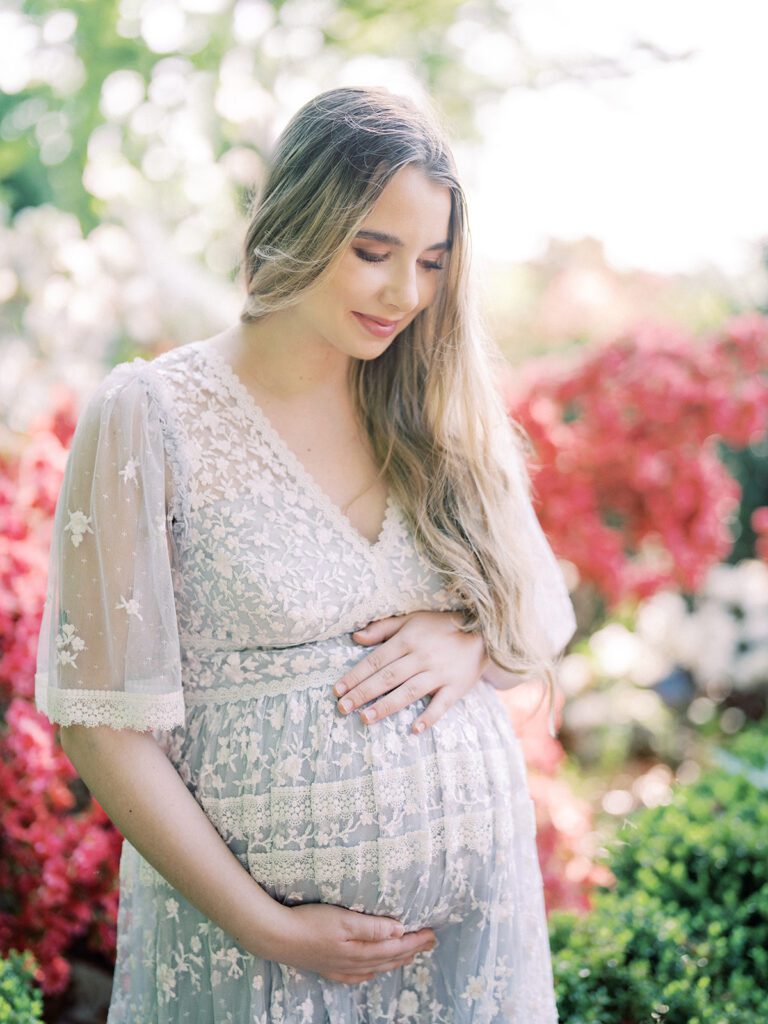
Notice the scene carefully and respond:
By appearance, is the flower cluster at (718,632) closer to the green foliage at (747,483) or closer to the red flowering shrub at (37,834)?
the green foliage at (747,483)

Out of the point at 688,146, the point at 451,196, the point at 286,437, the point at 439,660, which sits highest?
the point at 688,146

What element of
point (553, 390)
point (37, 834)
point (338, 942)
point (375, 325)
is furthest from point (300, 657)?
point (553, 390)

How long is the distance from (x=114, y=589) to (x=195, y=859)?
475 millimetres

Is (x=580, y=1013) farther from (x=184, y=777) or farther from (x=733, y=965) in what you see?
(x=184, y=777)

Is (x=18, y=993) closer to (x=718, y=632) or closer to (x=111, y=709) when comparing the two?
(x=111, y=709)

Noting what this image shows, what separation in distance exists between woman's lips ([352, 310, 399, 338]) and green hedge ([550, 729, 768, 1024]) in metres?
1.61

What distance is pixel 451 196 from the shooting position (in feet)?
6.23

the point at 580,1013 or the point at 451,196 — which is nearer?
the point at 451,196

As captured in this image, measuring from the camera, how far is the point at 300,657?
5.98 ft

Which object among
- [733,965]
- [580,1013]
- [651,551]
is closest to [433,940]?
[580,1013]

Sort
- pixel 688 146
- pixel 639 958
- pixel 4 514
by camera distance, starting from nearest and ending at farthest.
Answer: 1. pixel 639 958
2. pixel 4 514
3. pixel 688 146

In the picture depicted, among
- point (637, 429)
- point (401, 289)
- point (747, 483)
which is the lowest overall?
point (747, 483)

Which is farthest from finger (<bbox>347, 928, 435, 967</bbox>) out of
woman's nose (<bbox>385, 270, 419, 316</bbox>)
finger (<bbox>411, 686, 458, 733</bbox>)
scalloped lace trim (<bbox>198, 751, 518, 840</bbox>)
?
woman's nose (<bbox>385, 270, 419, 316</bbox>)

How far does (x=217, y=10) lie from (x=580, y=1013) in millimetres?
4559
